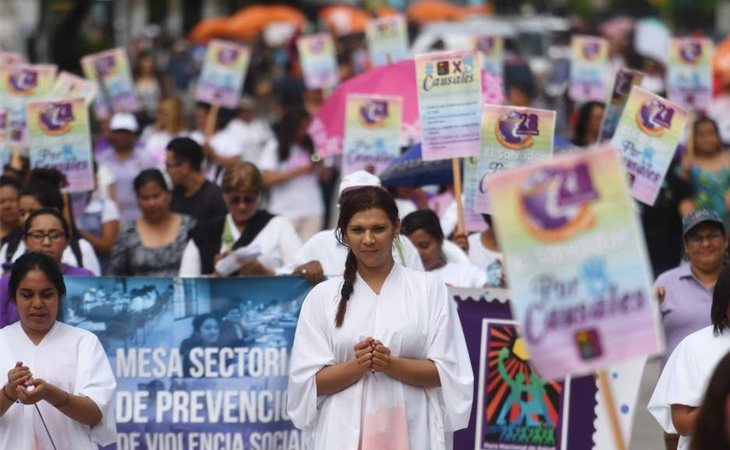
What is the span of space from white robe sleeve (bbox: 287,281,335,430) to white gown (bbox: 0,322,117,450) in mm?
739

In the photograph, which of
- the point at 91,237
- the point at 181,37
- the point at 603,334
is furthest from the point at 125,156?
the point at 181,37

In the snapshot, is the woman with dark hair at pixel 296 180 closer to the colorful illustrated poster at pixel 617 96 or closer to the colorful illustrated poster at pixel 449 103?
the colorful illustrated poster at pixel 617 96

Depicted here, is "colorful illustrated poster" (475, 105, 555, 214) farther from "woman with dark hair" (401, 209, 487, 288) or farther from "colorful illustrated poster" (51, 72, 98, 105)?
"colorful illustrated poster" (51, 72, 98, 105)

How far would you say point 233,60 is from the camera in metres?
17.6

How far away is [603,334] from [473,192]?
15.3 ft

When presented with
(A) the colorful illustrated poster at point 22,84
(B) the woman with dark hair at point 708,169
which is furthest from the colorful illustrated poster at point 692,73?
(A) the colorful illustrated poster at point 22,84

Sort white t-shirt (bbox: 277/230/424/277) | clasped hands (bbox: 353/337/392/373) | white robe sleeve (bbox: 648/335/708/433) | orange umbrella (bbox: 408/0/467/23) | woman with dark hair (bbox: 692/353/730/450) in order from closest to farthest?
woman with dark hair (bbox: 692/353/730/450)
white robe sleeve (bbox: 648/335/708/433)
clasped hands (bbox: 353/337/392/373)
white t-shirt (bbox: 277/230/424/277)
orange umbrella (bbox: 408/0/467/23)

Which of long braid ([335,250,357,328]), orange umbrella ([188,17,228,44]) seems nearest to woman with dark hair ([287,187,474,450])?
long braid ([335,250,357,328])

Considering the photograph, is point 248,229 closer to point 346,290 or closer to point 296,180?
point 346,290

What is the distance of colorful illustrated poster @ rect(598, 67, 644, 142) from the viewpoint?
1209 cm

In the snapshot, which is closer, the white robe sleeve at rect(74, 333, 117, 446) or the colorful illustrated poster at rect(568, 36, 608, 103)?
the white robe sleeve at rect(74, 333, 117, 446)

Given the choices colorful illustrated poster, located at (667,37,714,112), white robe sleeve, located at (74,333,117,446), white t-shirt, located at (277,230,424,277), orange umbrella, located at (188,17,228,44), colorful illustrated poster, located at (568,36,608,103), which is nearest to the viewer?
white robe sleeve, located at (74,333,117,446)

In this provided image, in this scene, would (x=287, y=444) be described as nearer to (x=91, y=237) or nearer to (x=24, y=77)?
(x=91, y=237)

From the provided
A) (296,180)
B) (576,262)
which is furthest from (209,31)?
(576,262)
